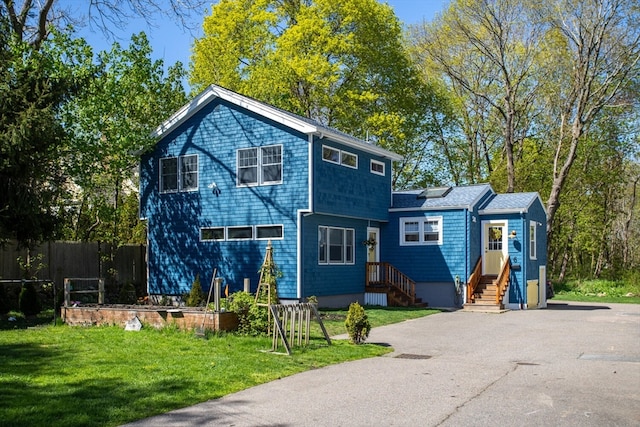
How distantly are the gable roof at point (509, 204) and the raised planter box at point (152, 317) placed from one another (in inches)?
545

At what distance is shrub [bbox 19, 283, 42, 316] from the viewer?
1739cm

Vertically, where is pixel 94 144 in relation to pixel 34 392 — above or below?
above

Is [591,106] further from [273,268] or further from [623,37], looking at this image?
[273,268]

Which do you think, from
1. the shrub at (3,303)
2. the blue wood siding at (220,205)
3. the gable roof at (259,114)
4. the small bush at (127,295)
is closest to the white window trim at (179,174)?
the blue wood siding at (220,205)

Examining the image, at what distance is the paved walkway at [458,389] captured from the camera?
7.24m

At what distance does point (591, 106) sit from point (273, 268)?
87.9 ft

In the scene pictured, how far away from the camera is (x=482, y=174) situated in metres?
43.6

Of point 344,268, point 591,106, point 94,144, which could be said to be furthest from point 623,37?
point 94,144

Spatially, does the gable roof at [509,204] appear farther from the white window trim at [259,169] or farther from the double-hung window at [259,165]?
the double-hung window at [259,165]

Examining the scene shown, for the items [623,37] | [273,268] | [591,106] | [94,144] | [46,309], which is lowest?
[46,309]

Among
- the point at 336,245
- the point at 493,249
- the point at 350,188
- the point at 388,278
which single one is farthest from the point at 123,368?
the point at 493,249

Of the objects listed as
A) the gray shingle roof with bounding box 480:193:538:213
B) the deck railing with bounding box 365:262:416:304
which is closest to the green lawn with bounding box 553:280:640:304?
the gray shingle roof with bounding box 480:193:538:213

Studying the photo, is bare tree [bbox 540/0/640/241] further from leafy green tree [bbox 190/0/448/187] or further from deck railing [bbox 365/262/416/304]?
deck railing [bbox 365/262/416/304]

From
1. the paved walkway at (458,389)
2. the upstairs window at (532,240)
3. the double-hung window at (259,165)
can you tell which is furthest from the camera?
the upstairs window at (532,240)
